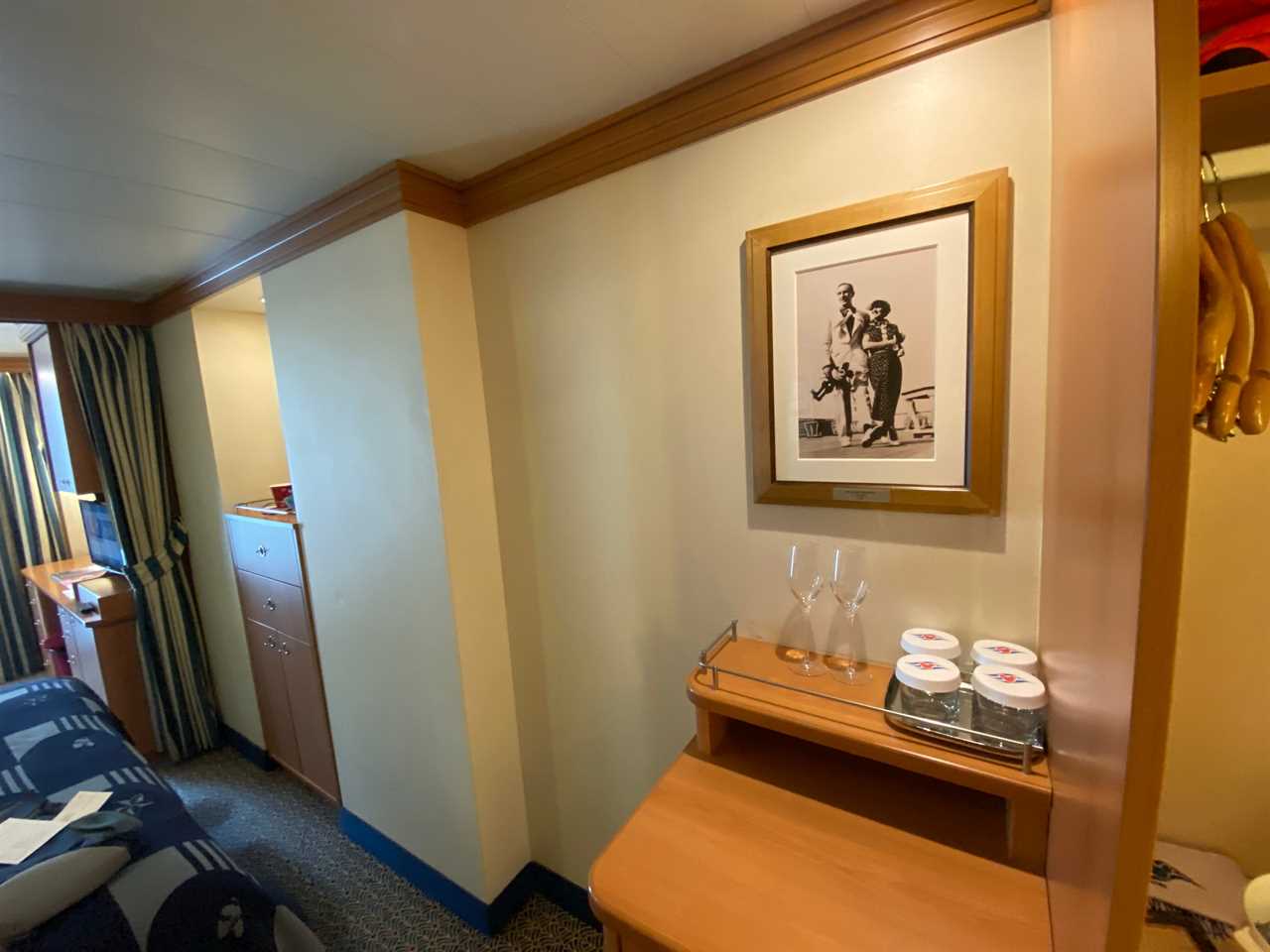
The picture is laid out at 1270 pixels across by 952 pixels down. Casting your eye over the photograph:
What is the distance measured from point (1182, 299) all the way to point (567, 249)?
127 centimetres

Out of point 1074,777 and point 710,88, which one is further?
point 710,88

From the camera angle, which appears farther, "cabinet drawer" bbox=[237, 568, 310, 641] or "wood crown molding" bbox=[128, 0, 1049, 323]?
"cabinet drawer" bbox=[237, 568, 310, 641]

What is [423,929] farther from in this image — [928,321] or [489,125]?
[489,125]

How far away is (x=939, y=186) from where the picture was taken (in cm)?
91

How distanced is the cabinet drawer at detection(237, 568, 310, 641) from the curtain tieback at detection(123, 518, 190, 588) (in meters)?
0.55

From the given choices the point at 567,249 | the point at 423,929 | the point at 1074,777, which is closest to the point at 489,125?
the point at 567,249

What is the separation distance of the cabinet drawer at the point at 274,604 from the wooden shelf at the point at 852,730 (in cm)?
178

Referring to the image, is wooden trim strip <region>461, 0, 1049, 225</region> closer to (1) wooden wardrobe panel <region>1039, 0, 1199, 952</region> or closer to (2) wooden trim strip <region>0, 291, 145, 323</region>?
(1) wooden wardrobe panel <region>1039, 0, 1199, 952</region>

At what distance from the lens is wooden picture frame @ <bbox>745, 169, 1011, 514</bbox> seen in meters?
0.89

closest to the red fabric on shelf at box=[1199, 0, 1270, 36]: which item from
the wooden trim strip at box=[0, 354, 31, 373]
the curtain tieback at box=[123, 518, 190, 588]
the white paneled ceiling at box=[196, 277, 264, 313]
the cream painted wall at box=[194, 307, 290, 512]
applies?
the white paneled ceiling at box=[196, 277, 264, 313]

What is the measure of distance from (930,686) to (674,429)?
754mm

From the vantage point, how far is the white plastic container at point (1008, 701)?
806 millimetres

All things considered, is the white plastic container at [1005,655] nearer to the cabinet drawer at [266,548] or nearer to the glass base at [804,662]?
the glass base at [804,662]

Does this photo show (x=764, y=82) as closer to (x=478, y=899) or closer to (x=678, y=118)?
(x=678, y=118)
